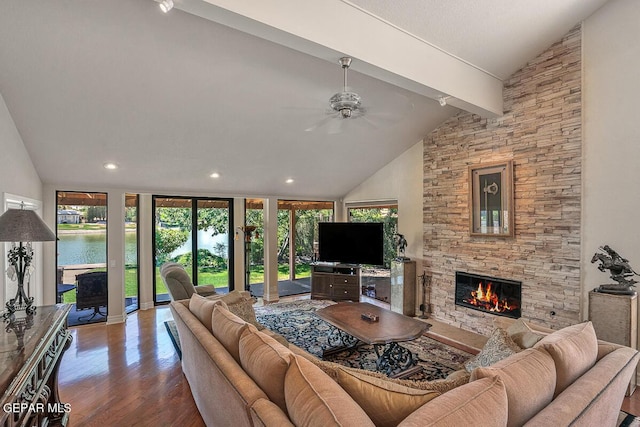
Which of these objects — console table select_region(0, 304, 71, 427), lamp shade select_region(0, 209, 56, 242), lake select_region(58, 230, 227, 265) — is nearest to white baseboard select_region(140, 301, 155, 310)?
lake select_region(58, 230, 227, 265)

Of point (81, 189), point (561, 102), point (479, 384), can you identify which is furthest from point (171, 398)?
point (561, 102)

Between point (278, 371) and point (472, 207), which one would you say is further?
point (472, 207)

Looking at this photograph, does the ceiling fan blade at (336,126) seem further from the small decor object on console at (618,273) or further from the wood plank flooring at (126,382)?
the wood plank flooring at (126,382)

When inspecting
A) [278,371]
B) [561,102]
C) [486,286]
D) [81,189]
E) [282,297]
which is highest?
[561,102]

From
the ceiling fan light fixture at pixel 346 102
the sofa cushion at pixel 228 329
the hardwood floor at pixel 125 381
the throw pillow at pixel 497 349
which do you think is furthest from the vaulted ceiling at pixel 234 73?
the hardwood floor at pixel 125 381

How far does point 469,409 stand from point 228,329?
4.98ft

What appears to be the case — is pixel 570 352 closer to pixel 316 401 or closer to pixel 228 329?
pixel 316 401

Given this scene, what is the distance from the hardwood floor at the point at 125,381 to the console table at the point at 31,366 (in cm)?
36

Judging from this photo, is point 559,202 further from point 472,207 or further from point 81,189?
point 81,189

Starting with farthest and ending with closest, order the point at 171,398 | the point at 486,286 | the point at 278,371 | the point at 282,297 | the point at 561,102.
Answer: the point at 282,297 < the point at 486,286 < the point at 561,102 < the point at 171,398 < the point at 278,371

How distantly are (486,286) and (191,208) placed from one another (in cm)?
559

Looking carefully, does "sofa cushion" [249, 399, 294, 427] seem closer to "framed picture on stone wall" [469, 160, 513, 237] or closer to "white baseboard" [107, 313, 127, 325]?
"framed picture on stone wall" [469, 160, 513, 237]

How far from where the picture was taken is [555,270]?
3.86 metres

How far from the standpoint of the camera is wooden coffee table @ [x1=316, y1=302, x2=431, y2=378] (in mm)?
3133
